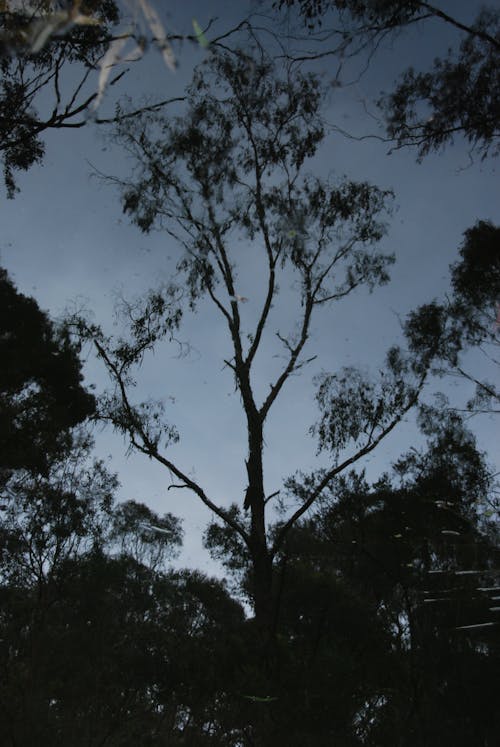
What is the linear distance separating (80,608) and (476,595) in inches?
480

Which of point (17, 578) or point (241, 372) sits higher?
point (241, 372)

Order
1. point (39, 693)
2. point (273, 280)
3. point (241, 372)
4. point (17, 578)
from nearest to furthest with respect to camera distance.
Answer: point (39, 693) → point (241, 372) → point (273, 280) → point (17, 578)

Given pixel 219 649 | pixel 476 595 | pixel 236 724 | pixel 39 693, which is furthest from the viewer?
pixel 476 595

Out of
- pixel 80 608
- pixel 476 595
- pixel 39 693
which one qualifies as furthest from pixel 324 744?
pixel 80 608

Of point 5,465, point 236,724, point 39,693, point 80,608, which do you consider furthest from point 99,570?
point 236,724

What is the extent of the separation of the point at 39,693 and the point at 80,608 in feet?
25.5

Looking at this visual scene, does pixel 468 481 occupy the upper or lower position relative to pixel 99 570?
upper

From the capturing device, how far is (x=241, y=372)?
1048 centimetres

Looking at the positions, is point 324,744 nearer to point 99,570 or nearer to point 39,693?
point 39,693

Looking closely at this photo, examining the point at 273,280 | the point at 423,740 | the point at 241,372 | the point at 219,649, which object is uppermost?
the point at 273,280

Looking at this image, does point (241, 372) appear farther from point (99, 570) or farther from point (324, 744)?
point (99, 570)

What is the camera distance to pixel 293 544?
64.6 ft

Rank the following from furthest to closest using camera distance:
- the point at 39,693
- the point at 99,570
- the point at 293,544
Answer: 1. the point at 293,544
2. the point at 99,570
3. the point at 39,693

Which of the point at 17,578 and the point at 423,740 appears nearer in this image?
the point at 423,740
